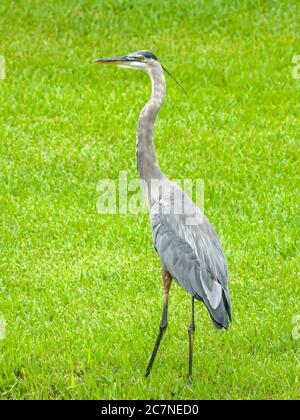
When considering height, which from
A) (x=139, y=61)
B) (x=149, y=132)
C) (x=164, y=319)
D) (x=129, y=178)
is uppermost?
(x=139, y=61)

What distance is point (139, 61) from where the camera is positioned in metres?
6.80

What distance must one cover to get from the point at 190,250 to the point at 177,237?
14cm

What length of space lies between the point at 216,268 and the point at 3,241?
3446mm

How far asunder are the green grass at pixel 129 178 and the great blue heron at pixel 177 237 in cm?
61

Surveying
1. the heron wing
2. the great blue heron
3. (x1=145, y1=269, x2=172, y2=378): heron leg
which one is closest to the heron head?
the great blue heron

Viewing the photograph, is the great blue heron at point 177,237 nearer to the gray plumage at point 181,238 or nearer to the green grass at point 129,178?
the gray plumage at point 181,238

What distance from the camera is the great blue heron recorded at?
20.5 ft

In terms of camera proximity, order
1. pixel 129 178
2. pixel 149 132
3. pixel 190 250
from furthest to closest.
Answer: pixel 129 178 < pixel 149 132 < pixel 190 250

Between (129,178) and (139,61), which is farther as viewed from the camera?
(129,178)

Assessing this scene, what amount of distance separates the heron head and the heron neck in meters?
0.05

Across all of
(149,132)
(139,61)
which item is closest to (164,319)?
(149,132)

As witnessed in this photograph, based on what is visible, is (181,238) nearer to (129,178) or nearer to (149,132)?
(149,132)

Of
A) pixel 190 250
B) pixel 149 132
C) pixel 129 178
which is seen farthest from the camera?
pixel 129 178

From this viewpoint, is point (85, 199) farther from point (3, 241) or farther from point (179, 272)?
point (179, 272)
